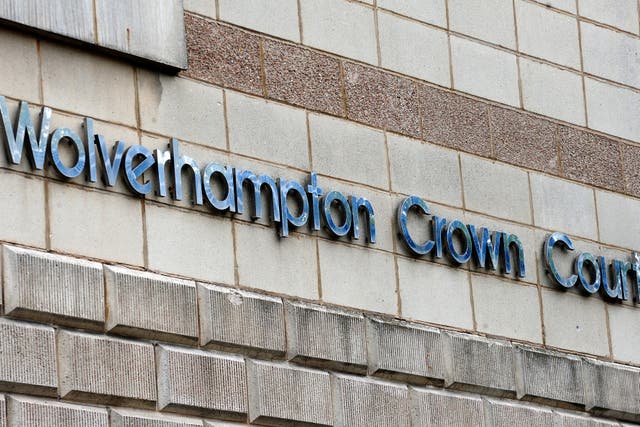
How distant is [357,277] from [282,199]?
0.85m

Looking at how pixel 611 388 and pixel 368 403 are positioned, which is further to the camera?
pixel 611 388

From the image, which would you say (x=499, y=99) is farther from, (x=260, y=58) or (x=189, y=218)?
(x=189, y=218)

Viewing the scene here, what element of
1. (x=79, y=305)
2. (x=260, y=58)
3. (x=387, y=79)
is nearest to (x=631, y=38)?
(x=387, y=79)

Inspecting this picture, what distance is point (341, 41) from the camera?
13.9m

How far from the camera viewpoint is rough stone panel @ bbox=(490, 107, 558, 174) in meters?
14.9

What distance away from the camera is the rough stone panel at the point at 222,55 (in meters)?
12.9

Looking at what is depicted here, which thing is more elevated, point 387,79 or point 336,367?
point 387,79

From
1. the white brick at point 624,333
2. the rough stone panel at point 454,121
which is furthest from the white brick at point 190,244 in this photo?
the white brick at point 624,333

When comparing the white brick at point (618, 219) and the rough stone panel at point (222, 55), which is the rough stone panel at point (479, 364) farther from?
the rough stone panel at point (222, 55)

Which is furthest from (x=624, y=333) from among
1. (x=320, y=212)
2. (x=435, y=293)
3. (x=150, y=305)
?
(x=150, y=305)

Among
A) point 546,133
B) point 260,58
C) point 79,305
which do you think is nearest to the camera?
point 79,305

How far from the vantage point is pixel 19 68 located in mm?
11797

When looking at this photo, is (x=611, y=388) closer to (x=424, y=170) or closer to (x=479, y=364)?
(x=479, y=364)

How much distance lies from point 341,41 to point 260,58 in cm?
87
